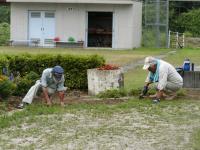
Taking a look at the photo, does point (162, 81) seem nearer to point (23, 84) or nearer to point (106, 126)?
point (106, 126)

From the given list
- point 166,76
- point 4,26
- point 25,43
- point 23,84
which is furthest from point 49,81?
point 4,26

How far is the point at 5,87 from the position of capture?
47.0 feet

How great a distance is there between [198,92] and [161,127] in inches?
197

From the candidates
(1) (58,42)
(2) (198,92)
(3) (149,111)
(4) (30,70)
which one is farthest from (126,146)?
(1) (58,42)

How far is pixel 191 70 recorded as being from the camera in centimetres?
1702

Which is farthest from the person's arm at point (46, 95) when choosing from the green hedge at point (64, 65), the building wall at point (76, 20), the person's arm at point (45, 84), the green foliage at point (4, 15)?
the green foliage at point (4, 15)

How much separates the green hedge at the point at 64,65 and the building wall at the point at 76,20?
72.4 ft

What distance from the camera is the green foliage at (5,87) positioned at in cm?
1426

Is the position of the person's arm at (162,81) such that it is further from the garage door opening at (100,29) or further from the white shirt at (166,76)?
the garage door opening at (100,29)

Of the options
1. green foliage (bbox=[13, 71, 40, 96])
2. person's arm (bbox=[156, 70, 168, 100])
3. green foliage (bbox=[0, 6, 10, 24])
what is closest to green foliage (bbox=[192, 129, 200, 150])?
person's arm (bbox=[156, 70, 168, 100])

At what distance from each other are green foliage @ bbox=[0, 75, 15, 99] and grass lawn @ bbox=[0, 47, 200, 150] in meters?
1.08

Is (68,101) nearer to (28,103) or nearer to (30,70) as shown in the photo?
(28,103)

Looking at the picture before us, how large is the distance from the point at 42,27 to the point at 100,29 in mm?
3835

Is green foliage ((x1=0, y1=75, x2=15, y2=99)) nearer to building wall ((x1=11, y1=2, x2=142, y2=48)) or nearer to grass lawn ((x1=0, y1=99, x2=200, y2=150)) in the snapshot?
grass lawn ((x1=0, y1=99, x2=200, y2=150))
